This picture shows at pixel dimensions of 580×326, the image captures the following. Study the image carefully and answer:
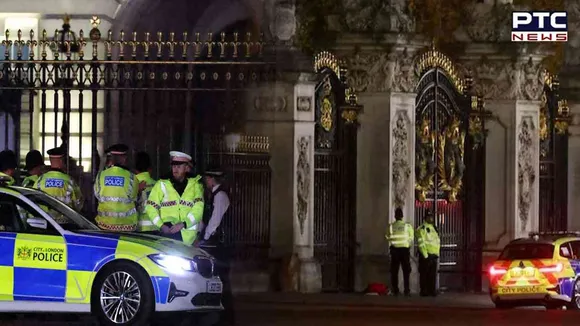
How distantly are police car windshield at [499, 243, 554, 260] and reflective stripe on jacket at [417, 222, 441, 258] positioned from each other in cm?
189

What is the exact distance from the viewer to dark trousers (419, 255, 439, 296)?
30.2 m

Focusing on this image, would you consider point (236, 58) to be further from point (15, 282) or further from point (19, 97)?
point (15, 282)

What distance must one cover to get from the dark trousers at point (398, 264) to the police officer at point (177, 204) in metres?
9.25

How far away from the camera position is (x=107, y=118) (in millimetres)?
26812

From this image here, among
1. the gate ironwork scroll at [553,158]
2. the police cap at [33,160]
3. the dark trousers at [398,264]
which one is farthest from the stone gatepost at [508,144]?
the police cap at [33,160]

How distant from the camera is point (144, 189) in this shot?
2166 centimetres

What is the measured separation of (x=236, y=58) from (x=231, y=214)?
249cm

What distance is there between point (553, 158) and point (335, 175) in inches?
263

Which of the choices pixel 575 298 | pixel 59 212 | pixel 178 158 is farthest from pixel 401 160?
pixel 59 212

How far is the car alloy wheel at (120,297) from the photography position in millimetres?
18094

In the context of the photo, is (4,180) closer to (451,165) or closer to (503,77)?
(451,165)

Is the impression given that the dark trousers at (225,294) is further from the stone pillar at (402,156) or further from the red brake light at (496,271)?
the stone pillar at (402,156)

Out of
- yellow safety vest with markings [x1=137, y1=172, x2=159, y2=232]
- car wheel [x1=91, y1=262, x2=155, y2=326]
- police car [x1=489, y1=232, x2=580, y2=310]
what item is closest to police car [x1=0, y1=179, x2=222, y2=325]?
car wheel [x1=91, y1=262, x2=155, y2=326]

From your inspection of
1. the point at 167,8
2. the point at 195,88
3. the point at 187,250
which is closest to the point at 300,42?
the point at 195,88
